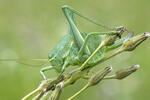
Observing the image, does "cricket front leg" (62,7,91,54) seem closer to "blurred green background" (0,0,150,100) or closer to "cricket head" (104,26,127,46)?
"cricket head" (104,26,127,46)

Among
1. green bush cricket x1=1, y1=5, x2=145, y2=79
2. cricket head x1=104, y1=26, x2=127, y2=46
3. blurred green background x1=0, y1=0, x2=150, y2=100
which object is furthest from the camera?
blurred green background x1=0, y1=0, x2=150, y2=100

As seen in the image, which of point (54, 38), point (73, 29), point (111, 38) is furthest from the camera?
point (54, 38)

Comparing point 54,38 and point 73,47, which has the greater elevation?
point 54,38

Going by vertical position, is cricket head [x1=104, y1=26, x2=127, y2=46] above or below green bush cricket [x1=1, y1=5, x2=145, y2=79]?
below

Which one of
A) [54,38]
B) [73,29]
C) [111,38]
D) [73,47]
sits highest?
[54,38]

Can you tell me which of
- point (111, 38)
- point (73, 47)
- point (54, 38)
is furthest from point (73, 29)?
point (54, 38)

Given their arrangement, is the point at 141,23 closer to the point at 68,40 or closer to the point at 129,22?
the point at 129,22

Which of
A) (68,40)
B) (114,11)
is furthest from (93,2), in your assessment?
(68,40)

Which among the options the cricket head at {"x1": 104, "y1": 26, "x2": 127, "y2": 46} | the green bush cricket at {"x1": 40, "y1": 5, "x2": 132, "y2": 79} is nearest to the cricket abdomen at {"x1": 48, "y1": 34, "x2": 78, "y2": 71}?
the green bush cricket at {"x1": 40, "y1": 5, "x2": 132, "y2": 79}

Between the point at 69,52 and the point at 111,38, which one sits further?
the point at 69,52

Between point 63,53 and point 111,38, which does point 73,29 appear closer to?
point 63,53
